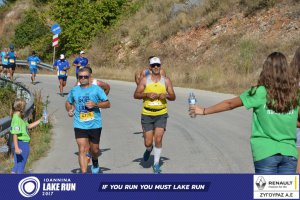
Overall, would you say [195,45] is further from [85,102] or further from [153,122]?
[85,102]

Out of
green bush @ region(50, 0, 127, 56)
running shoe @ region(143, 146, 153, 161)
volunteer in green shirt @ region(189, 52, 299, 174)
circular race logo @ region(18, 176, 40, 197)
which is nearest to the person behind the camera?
circular race logo @ region(18, 176, 40, 197)

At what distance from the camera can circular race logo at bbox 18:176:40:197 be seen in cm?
518

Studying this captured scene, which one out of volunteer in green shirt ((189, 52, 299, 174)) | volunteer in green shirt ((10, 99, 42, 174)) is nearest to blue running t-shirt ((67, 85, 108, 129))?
volunteer in green shirt ((10, 99, 42, 174))

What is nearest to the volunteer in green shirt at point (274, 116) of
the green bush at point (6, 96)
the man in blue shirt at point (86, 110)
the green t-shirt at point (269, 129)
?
the green t-shirt at point (269, 129)

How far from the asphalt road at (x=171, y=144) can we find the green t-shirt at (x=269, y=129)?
4285 mm

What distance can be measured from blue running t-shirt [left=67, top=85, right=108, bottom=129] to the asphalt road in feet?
4.92

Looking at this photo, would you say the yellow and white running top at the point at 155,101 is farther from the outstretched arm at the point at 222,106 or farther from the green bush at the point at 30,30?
the green bush at the point at 30,30

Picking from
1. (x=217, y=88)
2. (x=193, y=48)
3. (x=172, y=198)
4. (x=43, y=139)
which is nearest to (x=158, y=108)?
(x=43, y=139)

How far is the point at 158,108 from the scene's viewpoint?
33.0ft

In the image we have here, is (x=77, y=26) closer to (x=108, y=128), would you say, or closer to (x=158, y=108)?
(x=108, y=128)

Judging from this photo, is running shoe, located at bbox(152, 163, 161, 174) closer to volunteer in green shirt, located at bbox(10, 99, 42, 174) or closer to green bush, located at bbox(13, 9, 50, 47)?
volunteer in green shirt, located at bbox(10, 99, 42, 174)

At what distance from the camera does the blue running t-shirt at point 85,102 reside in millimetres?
8719

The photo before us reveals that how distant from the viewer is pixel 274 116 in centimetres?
561

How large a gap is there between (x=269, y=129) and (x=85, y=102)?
12.1 ft
